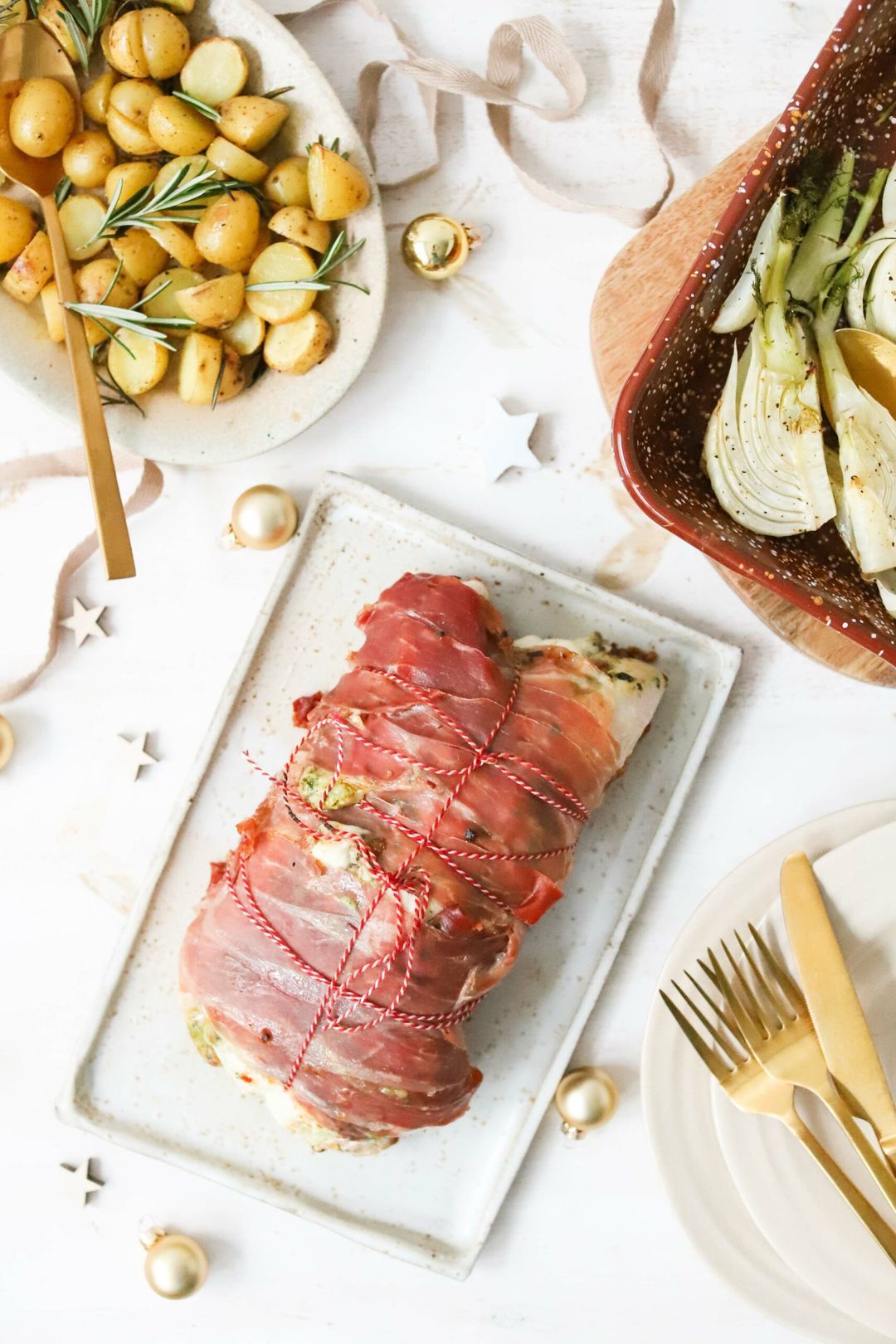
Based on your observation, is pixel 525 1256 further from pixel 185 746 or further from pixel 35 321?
pixel 35 321

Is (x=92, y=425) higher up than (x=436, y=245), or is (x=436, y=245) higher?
(x=436, y=245)

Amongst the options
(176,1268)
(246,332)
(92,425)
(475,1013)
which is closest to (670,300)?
(246,332)

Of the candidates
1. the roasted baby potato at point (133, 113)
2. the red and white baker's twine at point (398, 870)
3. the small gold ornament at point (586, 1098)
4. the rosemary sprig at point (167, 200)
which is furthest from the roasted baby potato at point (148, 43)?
the small gold ornament at point (586, 1098)

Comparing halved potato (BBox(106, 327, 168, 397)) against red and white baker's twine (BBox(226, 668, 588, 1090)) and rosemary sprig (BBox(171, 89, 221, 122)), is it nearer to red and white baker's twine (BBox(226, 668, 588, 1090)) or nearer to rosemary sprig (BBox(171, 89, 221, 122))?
rosemary sprig (BBox(171, 89, 221, 122))

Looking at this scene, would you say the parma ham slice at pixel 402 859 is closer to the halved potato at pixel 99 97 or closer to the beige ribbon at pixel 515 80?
the beige ribbon at pixel 515 80

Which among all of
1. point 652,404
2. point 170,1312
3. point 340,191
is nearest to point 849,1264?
point 170,1312

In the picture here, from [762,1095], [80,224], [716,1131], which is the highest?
[80,224]

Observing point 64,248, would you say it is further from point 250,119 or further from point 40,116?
point 250,119
